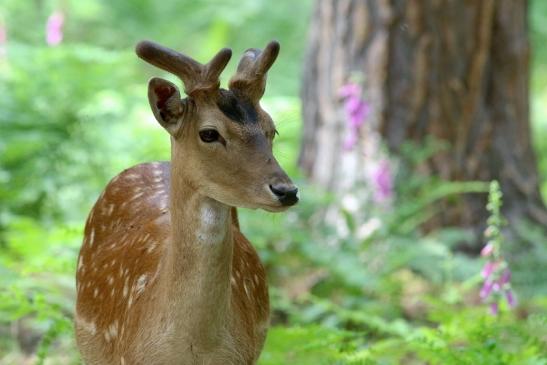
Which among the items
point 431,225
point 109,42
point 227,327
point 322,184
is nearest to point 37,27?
point 109,42

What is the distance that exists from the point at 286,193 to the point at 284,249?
4290 mm

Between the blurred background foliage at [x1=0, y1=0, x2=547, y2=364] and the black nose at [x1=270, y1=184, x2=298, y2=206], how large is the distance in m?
1.60

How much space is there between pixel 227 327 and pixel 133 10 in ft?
33.7

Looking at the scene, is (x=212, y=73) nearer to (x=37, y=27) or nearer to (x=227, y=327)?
(x=227, y=327)

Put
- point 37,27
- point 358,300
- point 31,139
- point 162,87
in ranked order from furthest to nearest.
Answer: point 37,27, point 31,139, point 358,300, point 162,87

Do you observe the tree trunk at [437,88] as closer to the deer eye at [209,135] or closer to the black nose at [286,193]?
the deer eye at [209,135]

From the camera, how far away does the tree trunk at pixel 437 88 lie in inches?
304

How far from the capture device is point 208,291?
363cm

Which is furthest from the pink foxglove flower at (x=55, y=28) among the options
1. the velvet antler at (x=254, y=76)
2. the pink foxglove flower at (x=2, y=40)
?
the velvet antler at (x=254, y=76)

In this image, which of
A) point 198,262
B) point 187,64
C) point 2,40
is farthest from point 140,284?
point 2,40

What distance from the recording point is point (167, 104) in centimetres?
353

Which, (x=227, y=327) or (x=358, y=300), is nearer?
(x=227, y=327)

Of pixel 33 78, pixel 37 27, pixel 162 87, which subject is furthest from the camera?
pixel 37 27

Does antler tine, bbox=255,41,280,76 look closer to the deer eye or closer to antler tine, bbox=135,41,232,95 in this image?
antler tine, bbox=135,41,232,95
